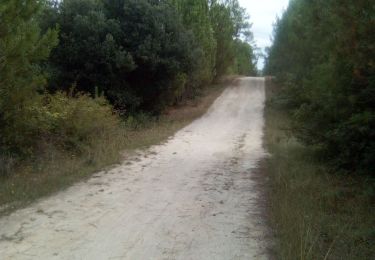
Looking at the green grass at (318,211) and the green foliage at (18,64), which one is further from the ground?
→ the green foliage at (18,64)

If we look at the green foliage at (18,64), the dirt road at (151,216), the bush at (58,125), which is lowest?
the dirt road at (151,216)

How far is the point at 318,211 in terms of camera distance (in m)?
8.27

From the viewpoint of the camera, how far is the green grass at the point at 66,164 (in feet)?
30.9

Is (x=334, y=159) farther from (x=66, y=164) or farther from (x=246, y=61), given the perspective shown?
(x=246, y=61)

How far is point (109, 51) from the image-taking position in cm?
2020

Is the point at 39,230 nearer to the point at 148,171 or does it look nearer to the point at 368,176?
the point at 148,171

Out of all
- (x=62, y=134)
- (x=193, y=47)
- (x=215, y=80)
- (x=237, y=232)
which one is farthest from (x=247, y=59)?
(x=237, y=232)

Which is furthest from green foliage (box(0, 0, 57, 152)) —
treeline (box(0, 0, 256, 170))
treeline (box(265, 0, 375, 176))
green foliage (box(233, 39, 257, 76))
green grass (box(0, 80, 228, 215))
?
green foliage (box(233, 39, 257, 76))

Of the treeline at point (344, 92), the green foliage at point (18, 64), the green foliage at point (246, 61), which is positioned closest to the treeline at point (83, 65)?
the green foliage at point (18, 64)

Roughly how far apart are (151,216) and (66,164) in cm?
486

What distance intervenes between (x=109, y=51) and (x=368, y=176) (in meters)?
13.0

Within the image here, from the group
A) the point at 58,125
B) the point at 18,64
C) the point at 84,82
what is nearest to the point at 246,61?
the point at 84,82

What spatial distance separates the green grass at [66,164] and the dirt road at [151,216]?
0.44m

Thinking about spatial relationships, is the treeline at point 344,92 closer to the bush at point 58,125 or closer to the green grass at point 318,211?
the green grass at point 318,211
